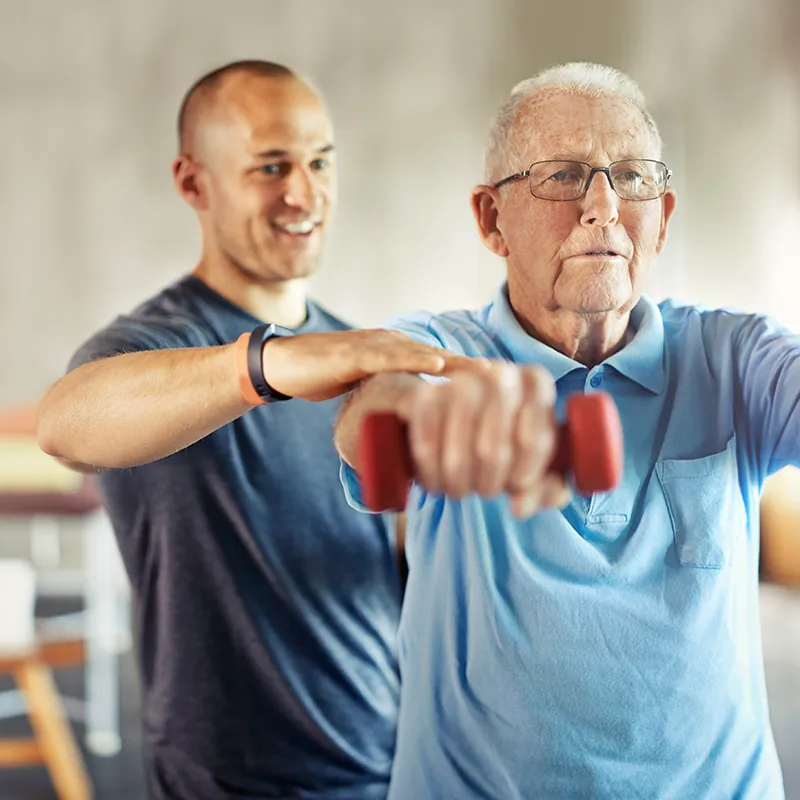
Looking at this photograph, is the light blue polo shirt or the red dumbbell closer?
the red dumbbell

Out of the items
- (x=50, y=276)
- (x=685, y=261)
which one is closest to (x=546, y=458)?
(x=685, y=261)

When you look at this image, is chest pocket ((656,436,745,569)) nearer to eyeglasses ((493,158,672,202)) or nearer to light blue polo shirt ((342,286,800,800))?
light blue polo shirt ((342,286,800,800))

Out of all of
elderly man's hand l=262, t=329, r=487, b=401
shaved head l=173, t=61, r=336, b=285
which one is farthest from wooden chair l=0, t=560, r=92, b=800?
elderly man's hand l=262, t=329, r=487, b=401

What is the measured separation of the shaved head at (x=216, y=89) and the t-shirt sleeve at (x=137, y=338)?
0.23 m

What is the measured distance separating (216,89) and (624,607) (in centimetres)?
74

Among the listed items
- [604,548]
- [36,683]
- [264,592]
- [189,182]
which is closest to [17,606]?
[36,683]

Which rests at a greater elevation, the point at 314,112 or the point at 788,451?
the point at 314,112

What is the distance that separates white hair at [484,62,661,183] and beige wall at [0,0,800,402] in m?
0.21

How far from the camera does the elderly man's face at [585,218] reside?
96 cm

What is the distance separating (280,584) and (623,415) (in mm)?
418

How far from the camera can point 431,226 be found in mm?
1313

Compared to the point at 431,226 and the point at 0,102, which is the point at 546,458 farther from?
the point at 0,102

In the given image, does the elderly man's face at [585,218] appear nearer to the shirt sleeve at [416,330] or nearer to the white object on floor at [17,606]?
the shirt sleeve at [416,330]

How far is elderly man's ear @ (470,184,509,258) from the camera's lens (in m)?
1.03
